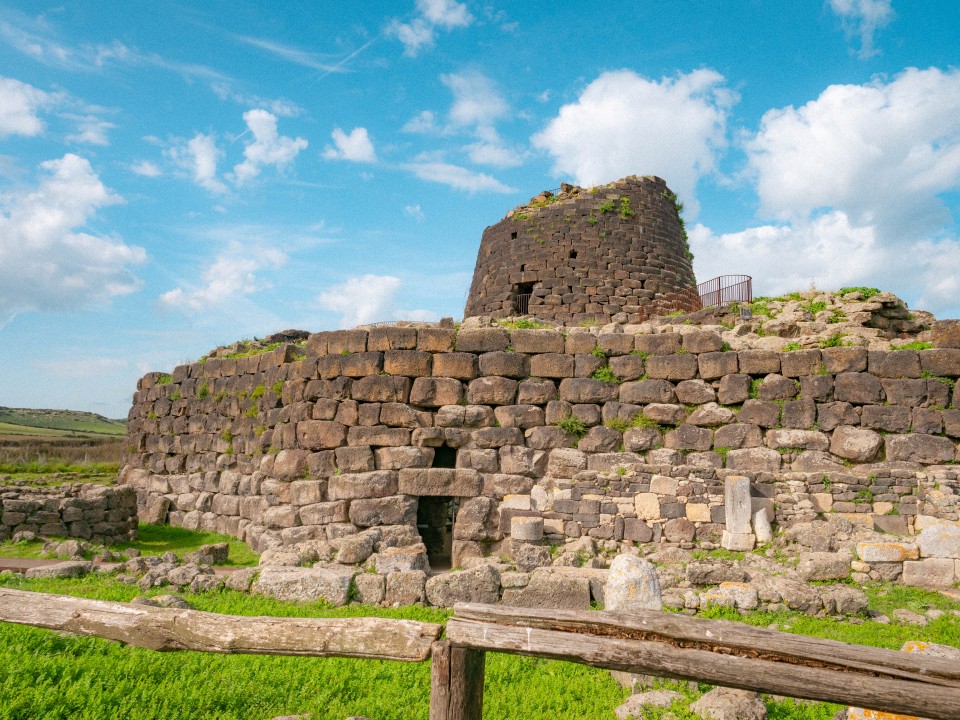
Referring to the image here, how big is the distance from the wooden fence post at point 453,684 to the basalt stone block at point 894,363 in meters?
7.78

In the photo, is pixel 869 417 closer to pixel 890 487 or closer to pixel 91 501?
pixel 890 487

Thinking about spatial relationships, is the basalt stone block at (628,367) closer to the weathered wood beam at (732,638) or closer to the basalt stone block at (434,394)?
the basalt stone block at (434,394)

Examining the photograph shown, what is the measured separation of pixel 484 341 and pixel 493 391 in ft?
2.49

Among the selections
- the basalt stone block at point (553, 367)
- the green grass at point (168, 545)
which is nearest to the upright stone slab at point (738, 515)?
the basalt stone block at point (553, 367)

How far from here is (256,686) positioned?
4902mm

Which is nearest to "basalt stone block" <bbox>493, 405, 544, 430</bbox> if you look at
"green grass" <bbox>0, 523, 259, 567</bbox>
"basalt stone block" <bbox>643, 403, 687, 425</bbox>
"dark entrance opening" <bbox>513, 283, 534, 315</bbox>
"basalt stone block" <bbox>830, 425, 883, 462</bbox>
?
"basalt stone block" <bbox>643, 403, 687, 425</bbox>

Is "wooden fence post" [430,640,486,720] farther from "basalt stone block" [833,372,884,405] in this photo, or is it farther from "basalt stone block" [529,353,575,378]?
"basalt stone block" [833,372,884,405]

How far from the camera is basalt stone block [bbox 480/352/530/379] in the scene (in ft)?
32.1

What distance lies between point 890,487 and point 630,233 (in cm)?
1078

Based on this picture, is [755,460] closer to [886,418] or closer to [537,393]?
[886,418]

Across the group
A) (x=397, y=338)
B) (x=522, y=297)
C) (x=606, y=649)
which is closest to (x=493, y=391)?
(x=397, y=338)

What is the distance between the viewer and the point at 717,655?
3309mm

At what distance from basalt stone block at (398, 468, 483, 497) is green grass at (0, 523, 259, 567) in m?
2.61

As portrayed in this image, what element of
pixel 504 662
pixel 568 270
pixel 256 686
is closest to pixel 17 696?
pixel 256 686
